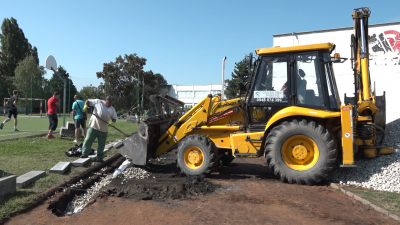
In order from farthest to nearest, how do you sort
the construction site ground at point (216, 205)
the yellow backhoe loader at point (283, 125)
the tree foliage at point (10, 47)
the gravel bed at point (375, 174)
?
the tree foliage at point (10, 47)
the yellow backhoe loader at point (283, 125)
the gravel bed at point (375, 174)
the construction site ground at point (216, 205)

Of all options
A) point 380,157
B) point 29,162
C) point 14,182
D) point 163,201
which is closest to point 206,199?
point 163,201

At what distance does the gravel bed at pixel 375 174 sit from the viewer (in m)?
5.55

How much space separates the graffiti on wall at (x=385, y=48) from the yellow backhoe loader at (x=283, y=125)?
8.89 metres

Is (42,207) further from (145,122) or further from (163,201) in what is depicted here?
(145,122)

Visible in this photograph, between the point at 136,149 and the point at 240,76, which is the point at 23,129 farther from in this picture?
the point at 240,76

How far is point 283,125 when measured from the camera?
6.00 metres

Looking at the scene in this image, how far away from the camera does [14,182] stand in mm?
4586

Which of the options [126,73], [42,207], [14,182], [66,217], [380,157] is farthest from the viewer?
[126,73]

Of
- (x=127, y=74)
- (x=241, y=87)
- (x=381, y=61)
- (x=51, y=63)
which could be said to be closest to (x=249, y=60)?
(x=241, y=87)

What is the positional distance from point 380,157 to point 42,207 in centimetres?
621

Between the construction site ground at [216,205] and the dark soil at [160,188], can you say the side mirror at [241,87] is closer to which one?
the construction site ground at [216,205]

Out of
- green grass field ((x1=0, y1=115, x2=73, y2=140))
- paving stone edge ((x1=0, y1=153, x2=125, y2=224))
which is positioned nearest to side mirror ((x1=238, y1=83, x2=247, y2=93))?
paving stone edge ((x1=0, y1=153, x2=125, y2=224))

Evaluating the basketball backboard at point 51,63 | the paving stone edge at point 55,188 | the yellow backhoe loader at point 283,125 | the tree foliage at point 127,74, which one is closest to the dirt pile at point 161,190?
the paving stone edge at point 55,188

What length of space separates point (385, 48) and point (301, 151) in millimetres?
11906
